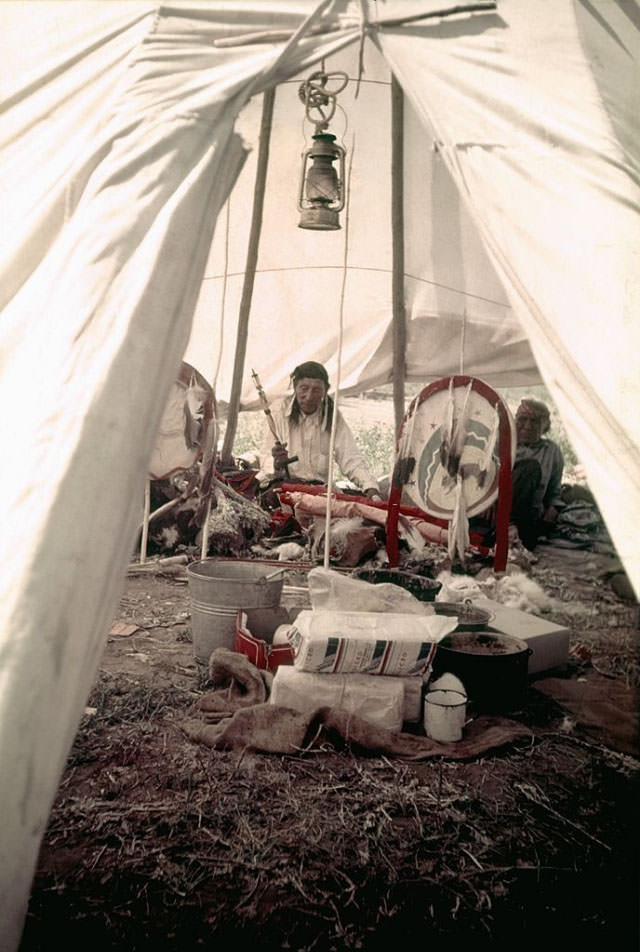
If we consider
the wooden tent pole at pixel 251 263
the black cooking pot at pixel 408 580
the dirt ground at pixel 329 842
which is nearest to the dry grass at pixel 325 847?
the dirt ground at pixel 329 842

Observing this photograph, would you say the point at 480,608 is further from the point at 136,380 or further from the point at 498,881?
the point at 136,380

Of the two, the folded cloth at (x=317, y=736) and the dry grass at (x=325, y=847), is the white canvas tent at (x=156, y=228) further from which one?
the folded cloth at (x=317, y=736)

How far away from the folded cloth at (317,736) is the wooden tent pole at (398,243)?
2.48 metres

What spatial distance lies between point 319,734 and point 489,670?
74cm

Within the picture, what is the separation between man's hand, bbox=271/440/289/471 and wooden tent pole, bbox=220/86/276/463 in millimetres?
383

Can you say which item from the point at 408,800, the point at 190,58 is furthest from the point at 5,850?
the point at 190,58

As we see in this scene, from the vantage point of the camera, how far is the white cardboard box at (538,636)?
10.6 feet

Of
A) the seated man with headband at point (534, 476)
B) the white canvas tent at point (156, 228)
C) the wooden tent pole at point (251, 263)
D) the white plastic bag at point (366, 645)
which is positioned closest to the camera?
the white canvas tent at point (156, 228)

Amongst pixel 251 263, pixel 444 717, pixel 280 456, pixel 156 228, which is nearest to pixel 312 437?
pixel 280 456

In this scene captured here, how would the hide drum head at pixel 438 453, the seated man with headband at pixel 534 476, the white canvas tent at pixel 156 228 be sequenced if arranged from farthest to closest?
the seated man with headband at pixel 534 476 → the hide drum head at pixel 438 453 → the white canvas tent at pixel 156 228

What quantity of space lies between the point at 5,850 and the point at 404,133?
473 cm

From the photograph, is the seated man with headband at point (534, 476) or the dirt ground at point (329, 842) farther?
the seated man with headband at point (534, 476)

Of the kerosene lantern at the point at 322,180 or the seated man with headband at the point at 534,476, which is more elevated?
the kerosene lantern at the point at 322,180

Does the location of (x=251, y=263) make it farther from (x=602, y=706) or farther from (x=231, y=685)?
(x=602, y=706)
